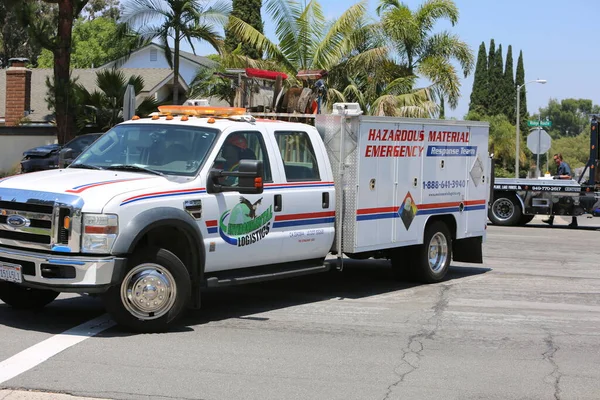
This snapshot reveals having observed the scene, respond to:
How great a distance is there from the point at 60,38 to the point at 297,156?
708 inches

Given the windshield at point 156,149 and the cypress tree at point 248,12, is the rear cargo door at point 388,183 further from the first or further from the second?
the cypress tree at point 248,12

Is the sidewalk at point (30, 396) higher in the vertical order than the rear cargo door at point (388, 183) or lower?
lower

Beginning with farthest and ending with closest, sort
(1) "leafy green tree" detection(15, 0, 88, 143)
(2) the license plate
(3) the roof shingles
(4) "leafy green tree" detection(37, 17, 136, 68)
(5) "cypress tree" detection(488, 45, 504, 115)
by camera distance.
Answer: (5) "cypress tree" detection(488, 45, 504, 115)
(4) "leafy green tree" detection(37, 17, 136, 68)
(3) the roof shingles
(1) "leafy green tree" detection(15, 0, 88, 143)
(2) the license plate

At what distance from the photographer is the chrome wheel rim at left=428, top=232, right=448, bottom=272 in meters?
11.8

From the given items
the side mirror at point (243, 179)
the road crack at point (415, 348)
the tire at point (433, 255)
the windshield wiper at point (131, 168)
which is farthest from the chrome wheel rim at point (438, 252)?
the windshield wiper at point (131, 168)

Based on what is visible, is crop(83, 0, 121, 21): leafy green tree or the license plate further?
crop(83, 0, 121, 21): leafy green tree

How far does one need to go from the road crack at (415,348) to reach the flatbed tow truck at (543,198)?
1258cm

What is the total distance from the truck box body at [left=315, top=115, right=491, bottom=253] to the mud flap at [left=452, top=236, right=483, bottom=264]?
0.69 feet

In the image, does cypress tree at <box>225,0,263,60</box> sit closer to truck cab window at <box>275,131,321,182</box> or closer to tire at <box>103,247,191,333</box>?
truck cab window at <box>275,131,321,182</box>

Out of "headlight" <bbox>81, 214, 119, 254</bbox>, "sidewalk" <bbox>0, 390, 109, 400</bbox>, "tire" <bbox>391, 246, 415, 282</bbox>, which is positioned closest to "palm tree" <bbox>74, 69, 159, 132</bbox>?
"tire" <bbox>391, 246, 415, 282</bbox>

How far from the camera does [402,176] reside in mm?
10898

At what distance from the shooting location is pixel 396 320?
924 cm

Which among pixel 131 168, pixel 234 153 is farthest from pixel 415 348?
pixel 131 168

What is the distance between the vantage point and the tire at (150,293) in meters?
7.86
